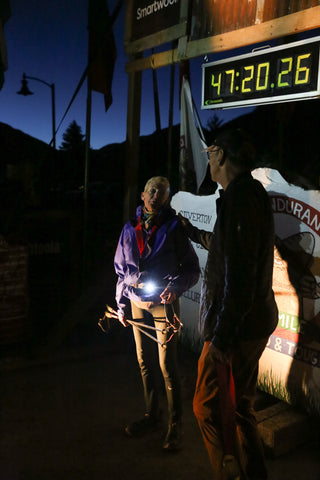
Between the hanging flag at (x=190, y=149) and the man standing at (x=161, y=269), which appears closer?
the man standing at (x=161, y=269)

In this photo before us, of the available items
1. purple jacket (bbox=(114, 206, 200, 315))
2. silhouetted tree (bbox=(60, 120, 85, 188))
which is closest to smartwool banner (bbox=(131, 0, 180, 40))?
purple jacket (bbox=(114, 206, 200, 315))

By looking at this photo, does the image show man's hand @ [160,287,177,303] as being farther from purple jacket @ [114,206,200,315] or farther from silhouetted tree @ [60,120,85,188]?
silhouetted tree @ [60,120,85,188]

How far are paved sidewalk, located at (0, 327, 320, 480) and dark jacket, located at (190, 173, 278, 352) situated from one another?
1341mm

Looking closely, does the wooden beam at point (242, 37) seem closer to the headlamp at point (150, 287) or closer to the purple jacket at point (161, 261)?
the purple jacket at point (161, 261)

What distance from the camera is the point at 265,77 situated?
165 inches

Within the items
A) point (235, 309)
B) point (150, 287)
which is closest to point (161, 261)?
point (150, 287)

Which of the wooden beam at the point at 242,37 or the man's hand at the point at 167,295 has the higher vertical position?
the wooden beam at the point at 242,37

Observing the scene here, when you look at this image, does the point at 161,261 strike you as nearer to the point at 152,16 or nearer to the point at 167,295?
the point at 167,295

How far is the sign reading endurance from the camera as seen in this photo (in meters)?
3.82

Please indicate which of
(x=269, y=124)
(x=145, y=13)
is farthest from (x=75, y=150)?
(x=145, y=13)

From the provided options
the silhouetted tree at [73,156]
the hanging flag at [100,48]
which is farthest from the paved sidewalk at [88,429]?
the silhouetted tree at [73,156]

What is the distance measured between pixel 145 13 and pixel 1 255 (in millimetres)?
3634

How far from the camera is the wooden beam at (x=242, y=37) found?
13.4 ft

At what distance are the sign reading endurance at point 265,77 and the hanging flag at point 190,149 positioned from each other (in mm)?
770
